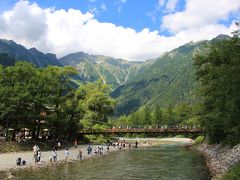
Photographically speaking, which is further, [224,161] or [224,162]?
[224,161]

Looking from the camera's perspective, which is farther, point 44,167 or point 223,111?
point 44,167

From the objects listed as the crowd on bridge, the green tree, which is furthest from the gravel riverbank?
the crowd on bridge

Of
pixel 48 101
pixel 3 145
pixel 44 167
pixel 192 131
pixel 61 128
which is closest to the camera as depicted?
pixel 44 167

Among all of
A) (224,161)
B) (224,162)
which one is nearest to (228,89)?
(224,162)

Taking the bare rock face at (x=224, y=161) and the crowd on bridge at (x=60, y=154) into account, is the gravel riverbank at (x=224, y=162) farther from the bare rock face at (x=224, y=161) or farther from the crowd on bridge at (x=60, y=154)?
the crowd on bridge at (x=60, y=154)

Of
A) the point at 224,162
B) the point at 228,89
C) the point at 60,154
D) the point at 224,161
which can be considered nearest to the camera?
the point at 228,89

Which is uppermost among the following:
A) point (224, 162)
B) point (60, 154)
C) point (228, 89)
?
point (228, 89)

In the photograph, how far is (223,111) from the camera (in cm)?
4844

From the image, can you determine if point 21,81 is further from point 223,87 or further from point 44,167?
point 223,87

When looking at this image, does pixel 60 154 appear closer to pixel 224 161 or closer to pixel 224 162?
pixel 224 161

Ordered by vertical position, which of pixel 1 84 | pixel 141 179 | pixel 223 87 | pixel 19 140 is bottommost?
pixel 141 179

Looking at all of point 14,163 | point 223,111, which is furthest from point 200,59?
point 14,163

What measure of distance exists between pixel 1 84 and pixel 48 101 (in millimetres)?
11265

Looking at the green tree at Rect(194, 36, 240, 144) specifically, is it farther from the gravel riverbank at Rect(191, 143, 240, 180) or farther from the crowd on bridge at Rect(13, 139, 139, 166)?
the crowd on bridge at Rect(13, 139, 139, 166)
